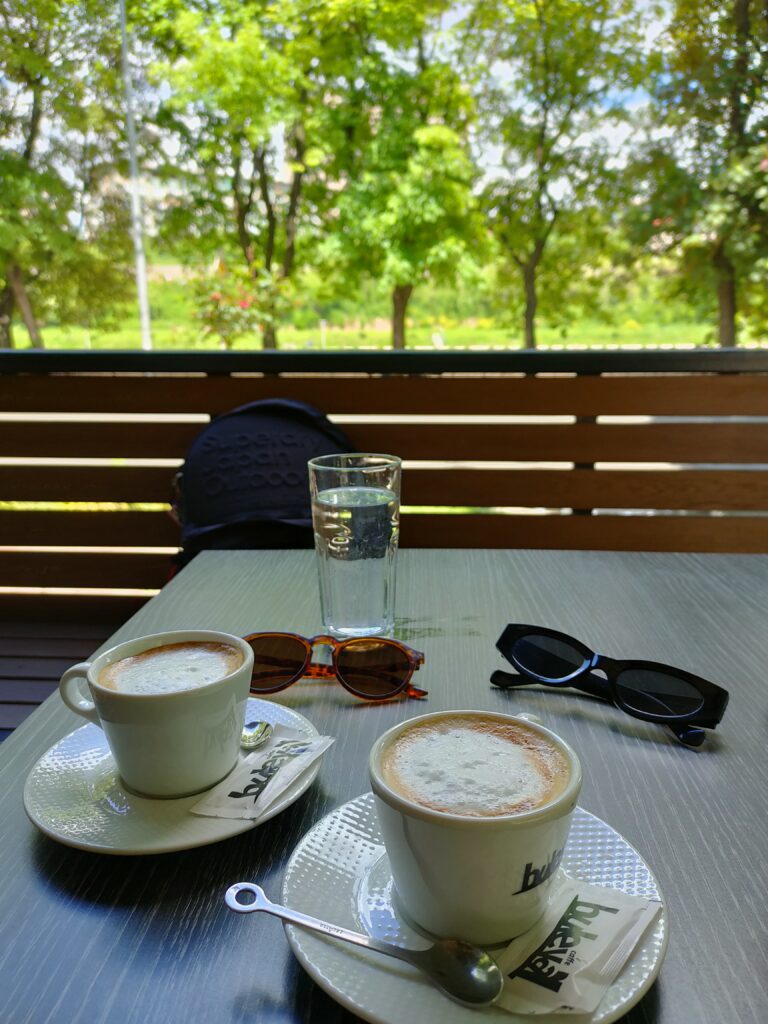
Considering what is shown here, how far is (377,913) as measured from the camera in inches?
17.3

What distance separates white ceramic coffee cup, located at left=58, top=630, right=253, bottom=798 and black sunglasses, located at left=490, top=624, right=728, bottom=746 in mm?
328

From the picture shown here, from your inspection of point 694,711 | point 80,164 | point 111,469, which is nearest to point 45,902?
point 694,711

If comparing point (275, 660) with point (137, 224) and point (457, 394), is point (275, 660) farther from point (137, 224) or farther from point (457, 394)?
point (137, 224)

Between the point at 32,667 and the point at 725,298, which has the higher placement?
the point at 725,298

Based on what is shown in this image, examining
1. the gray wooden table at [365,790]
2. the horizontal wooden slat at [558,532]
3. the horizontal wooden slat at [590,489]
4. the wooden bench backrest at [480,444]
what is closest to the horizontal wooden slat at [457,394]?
the wooden bench backrest at [480,444]

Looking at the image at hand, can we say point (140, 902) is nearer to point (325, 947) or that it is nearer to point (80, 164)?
point (325, 947)

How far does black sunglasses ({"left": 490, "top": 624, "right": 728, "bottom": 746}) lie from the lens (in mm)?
686

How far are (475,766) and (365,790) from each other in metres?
0.17

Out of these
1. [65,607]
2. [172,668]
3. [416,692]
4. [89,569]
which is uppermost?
[172,668]

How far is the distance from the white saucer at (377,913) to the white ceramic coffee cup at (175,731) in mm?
105

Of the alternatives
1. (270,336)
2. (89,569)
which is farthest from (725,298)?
(89,569)

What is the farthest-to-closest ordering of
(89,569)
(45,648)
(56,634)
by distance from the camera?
(89,569)
(56,634)
(45,648)

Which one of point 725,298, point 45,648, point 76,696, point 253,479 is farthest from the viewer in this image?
point 725,298

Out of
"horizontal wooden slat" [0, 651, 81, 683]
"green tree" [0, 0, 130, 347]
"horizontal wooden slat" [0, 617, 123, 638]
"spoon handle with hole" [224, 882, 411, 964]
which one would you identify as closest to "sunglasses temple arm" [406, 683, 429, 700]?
"spoon handle with hole" [224, 882, 411, 964]
